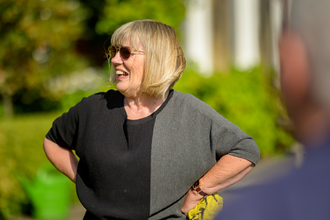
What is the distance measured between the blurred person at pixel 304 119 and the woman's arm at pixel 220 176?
95 centimetres

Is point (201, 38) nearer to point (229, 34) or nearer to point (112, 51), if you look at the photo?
point (229, 34)

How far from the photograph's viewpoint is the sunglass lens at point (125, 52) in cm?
189

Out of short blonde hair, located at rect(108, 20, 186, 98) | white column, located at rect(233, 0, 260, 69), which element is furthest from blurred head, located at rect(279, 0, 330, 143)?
white column, located at rect(233, 0, 260, 69)

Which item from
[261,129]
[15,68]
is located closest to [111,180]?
[15,68]

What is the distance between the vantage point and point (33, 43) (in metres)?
5.71

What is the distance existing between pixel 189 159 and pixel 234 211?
0.92 meters

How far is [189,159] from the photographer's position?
1758 mm

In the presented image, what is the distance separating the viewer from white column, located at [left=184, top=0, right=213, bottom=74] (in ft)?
36.6

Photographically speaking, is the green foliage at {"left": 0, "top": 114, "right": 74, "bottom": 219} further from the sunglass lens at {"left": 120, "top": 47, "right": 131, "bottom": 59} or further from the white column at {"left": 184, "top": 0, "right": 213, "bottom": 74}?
the white column at {"left": 184, "top": 0, "right": 213, "bottom": 74}

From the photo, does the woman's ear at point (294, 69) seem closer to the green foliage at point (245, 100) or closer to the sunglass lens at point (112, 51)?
the sunglass lens at point (112, 51)

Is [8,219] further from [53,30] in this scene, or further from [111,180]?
[111,180]

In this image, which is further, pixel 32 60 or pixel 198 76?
pixel 198 76

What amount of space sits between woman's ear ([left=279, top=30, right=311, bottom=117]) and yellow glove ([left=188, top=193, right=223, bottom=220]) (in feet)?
3.75

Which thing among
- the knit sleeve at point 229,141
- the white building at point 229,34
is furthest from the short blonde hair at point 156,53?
the white building at point 229,34
